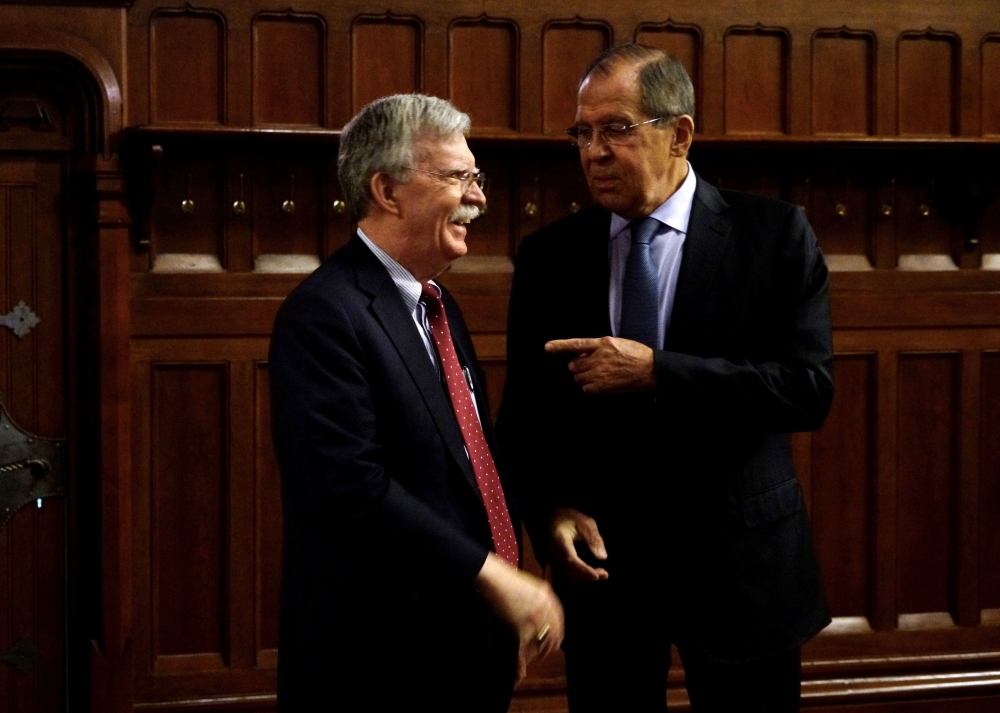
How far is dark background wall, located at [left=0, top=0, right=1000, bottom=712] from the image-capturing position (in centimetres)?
358

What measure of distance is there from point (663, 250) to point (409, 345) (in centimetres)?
62

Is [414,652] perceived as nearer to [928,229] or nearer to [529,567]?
[529,567]

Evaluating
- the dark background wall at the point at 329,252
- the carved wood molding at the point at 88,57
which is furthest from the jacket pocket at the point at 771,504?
the carved wood molding at the point at 88,57

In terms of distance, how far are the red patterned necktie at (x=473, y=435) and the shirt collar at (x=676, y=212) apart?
0.46m

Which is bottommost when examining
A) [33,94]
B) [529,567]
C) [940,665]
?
[940,665]

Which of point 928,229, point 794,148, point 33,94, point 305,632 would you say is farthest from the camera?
→ point 928,229

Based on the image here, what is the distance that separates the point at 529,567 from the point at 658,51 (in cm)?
191

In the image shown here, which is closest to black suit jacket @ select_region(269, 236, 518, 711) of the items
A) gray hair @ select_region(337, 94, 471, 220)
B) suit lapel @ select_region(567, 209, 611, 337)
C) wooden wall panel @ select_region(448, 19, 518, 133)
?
gray hair @ select_region(337, 94, 471, 220)

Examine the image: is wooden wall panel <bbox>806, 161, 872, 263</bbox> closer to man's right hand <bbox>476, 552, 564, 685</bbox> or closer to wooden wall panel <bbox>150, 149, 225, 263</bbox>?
wooden wall panel <bbox>150, 149, 225, 263</bbox>

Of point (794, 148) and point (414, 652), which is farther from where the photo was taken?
point (794, 148)

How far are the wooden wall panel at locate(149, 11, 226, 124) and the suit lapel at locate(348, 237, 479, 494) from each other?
67.8 inches

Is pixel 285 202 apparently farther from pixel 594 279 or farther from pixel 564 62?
pixel 594 279

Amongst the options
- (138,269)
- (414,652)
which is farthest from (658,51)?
(138,269)

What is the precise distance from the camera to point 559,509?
2.41m
